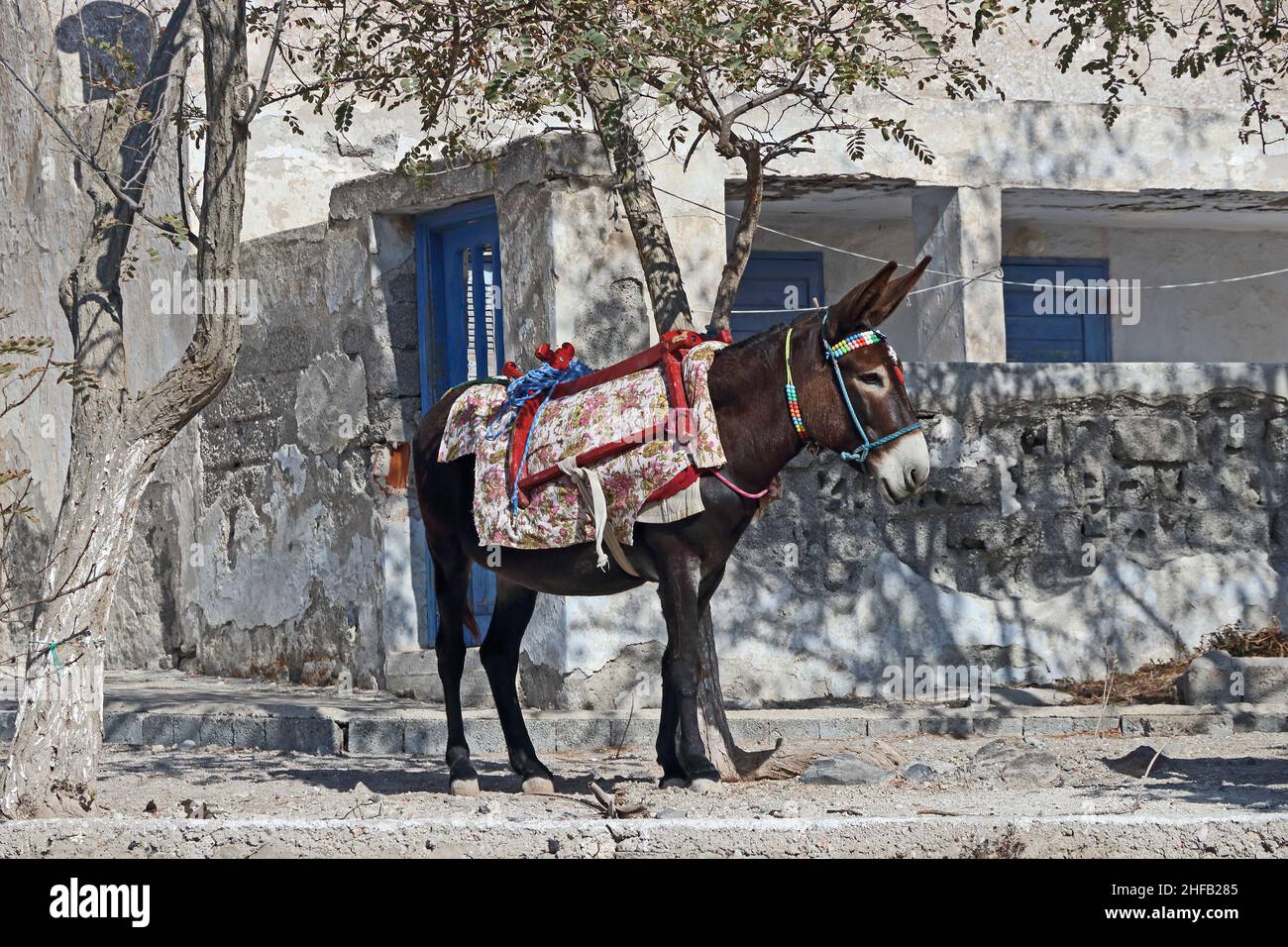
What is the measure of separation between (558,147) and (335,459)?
2580 millimetres

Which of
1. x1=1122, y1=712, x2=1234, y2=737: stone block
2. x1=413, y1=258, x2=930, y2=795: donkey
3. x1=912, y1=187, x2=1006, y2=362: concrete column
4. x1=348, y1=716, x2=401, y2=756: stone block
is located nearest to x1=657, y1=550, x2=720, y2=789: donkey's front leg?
x1=413, y1=258, x2=930, y2=795: donkey

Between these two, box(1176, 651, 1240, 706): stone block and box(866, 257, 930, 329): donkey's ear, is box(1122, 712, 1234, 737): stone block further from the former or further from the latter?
box(866, 257, 930, 329): donkey's ear

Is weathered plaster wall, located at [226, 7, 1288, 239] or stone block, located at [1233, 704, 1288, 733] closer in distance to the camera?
stone block, located at [1233, 704, 1288, 733]

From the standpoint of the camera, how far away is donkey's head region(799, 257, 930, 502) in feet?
20.0

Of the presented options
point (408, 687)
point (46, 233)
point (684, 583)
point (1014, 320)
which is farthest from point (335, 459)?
point (1014, 320)

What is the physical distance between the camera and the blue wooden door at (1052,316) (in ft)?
43.4

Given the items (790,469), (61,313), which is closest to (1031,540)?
(790,469)

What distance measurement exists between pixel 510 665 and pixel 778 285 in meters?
6.49

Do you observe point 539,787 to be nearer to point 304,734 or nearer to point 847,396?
point 847,396

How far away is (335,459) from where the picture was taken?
407 inches

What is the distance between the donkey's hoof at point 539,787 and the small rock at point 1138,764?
238 cm

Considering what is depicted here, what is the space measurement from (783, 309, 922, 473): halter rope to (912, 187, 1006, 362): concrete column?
16.5 feet

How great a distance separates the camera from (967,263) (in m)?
11.1

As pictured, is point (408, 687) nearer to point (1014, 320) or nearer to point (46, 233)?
point (46, 233)
